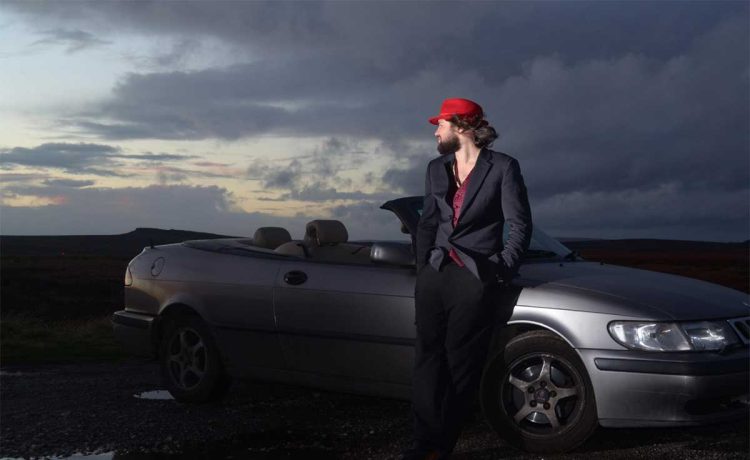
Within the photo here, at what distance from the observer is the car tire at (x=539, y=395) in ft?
16.6

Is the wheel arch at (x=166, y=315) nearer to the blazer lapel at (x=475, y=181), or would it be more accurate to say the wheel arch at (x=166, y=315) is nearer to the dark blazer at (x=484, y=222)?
the dark blazer at (x=484, y=222)

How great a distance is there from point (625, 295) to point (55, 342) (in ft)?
33.4

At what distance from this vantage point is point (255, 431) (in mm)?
5953

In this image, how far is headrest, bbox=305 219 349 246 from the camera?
659 centimetres

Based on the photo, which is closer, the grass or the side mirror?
the side mirror

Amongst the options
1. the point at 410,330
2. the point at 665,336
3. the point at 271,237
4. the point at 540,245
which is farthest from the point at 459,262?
the point at 271,237

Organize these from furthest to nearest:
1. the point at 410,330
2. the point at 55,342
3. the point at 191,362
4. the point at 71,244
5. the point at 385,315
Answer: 1. the point at 71,244
2. the point at 55,342
3. the point at 191,362
4. the point at 385,315
5. the point at 410,330

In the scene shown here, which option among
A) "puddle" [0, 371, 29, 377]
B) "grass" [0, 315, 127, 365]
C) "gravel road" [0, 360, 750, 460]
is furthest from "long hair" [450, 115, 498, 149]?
"grass" [0, 315, 127, 365]

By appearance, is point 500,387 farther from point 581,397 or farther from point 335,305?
point 335,305

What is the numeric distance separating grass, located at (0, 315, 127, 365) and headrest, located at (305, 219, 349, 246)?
5.18 m

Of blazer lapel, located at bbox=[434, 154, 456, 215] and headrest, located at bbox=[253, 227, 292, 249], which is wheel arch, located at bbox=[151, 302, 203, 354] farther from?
blazer lapel, located at bbox=[434, 154, 456, 215]

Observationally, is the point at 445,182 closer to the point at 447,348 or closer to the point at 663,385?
the point at 447,348

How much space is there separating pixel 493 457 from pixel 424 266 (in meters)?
1.18

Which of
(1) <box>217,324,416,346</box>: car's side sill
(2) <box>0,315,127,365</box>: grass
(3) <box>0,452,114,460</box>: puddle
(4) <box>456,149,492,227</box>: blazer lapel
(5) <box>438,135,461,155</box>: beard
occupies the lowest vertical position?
(2) <box>0,315,127,365</box>: grass
